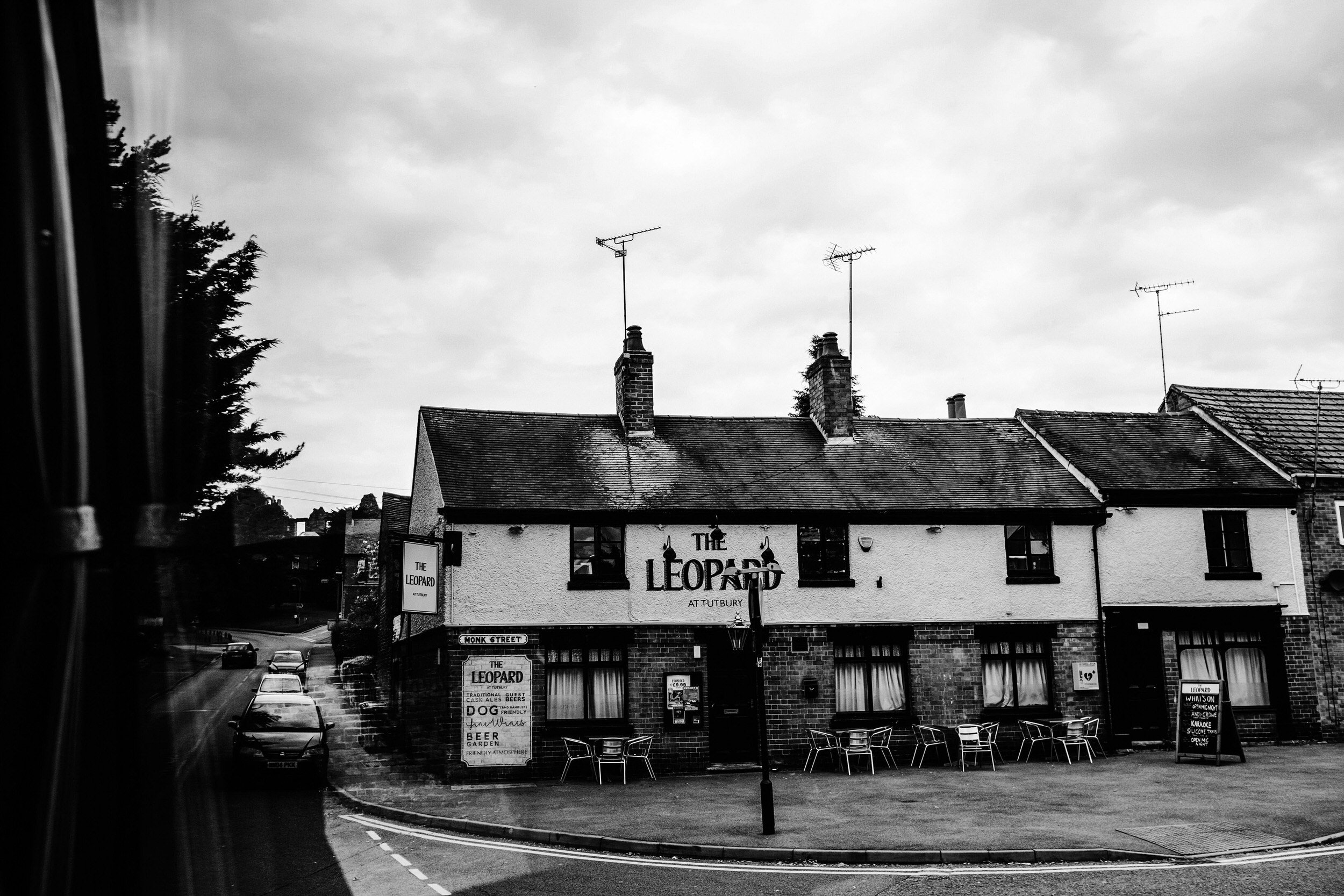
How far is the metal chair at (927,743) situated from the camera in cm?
2062

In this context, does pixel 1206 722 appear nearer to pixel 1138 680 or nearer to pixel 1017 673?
pixel 1138 680

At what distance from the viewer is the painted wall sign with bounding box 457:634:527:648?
19.9 m

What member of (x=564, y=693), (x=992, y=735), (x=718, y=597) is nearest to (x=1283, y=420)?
(x=992, y=735)

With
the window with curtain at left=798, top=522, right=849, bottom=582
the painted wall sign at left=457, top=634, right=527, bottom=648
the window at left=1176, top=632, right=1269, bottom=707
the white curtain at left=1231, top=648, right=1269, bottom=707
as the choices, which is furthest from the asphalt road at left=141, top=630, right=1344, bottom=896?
the white curtain at left=1231, top=648, right=1269, bottom=707

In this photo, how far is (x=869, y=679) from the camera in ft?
70.2

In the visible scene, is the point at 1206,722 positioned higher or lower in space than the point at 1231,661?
lower

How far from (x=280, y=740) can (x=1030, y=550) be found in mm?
15540

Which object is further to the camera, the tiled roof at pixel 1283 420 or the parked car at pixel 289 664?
the parked car at pixel 289 664

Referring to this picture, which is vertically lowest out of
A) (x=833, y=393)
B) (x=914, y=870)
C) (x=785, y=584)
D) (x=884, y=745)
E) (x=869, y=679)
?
(x=914, y=870)

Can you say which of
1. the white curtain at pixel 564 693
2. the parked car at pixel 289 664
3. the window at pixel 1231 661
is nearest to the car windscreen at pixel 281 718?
the white curtain at pixel 564 693

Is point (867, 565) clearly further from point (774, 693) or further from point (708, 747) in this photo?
point (708, 747)

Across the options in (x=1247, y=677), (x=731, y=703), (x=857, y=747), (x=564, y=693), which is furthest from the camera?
(x=1247, y=677)

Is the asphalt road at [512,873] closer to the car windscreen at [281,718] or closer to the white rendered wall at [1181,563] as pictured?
the car windscreen at [281,718]

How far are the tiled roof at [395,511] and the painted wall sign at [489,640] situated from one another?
17.4 m
